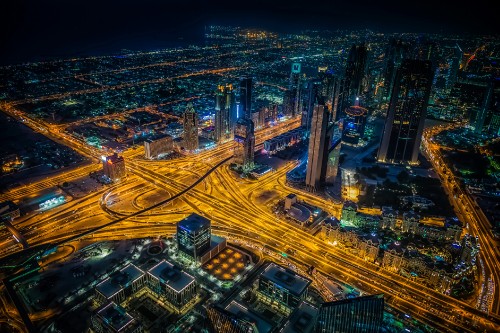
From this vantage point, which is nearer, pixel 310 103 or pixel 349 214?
pixel 349 214

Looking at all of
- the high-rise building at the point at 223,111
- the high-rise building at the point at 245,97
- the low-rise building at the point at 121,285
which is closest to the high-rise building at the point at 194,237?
the low-rise building at the point at 121,285

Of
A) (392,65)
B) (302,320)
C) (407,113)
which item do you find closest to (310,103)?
(407,113)

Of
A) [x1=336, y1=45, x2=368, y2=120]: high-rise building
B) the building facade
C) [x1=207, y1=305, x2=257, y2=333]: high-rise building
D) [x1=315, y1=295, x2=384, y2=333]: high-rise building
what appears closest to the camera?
[x1=207, y1=305, x2=257, y2=333]: high-rise building

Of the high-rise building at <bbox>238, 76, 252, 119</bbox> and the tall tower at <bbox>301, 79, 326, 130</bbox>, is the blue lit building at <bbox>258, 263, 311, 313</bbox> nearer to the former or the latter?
the tall tower at <bbox>301, 79, 326, 130</bbox>

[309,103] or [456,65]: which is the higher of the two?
[456,65]

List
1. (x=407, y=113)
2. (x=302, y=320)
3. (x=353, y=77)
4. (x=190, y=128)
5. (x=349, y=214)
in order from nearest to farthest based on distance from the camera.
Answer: (x=302, y=320)
(x=349, y=214)
(x=407, y=113)
(x=190, y=128)
(x=353, y=77)

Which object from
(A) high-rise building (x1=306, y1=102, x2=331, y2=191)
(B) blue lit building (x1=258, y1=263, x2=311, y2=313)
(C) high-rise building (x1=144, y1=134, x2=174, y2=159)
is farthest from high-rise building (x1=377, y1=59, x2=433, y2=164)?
(C) high-rise building (x1=144, y1=134, x2=174, y2=159)

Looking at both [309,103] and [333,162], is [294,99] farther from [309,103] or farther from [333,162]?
[333,162]

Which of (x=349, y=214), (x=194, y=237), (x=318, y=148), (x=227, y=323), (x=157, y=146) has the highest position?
(x=318, y=148)
